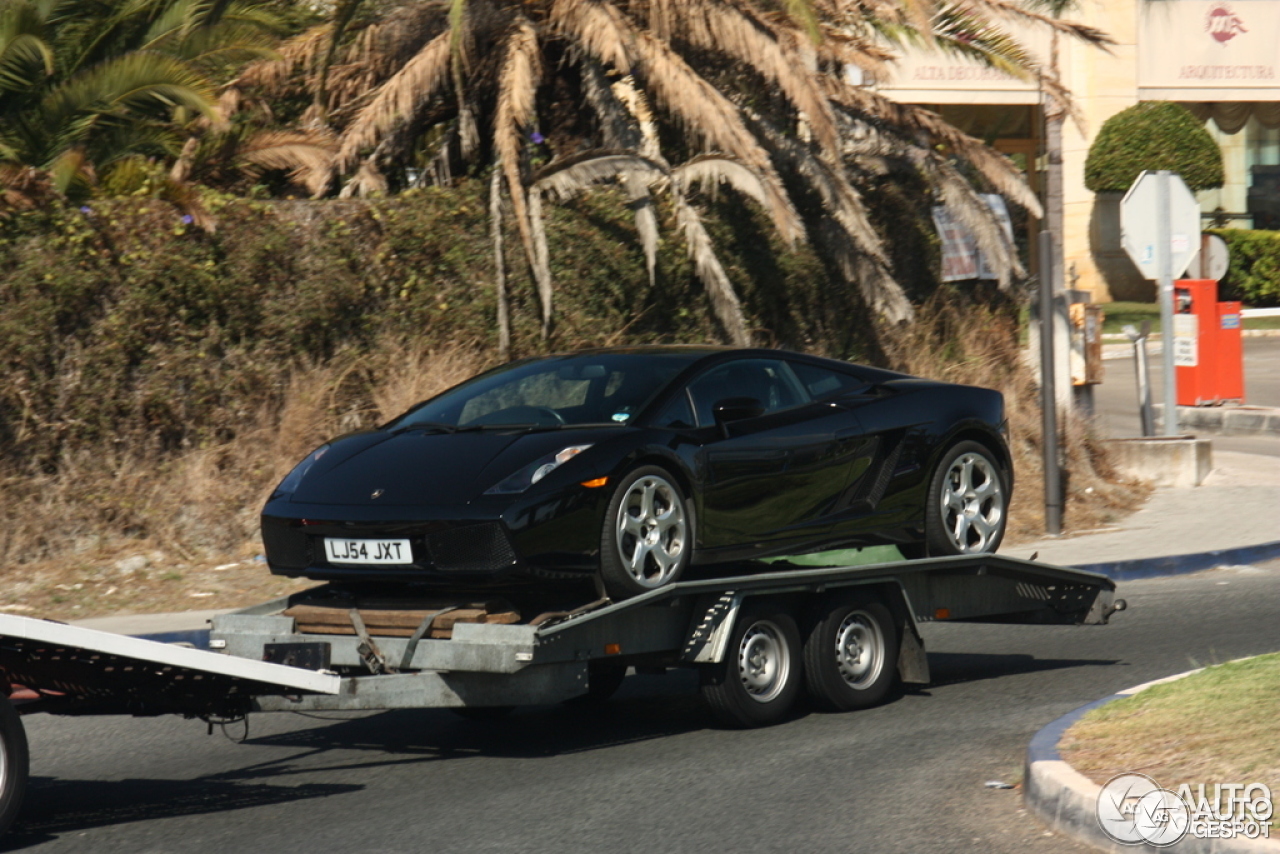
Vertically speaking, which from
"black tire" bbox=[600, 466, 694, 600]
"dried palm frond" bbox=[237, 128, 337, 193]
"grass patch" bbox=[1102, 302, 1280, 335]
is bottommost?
"black tire" bbox=[600, 466, 694, 600]

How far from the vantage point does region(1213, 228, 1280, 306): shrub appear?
3412cm

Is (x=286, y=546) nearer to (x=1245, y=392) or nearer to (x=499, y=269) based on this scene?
(x=499, y=269)

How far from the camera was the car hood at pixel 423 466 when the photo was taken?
23.0 ft

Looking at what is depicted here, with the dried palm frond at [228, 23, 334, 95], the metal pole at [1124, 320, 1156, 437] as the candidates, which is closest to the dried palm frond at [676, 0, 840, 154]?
the dried palm frond at [228, 23, 334, 95]

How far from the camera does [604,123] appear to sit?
599 inches

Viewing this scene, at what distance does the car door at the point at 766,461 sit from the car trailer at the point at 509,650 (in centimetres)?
29

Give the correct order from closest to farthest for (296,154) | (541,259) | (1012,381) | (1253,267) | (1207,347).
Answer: (541,259) < (296,154) < (1012,381) < (1207,347) < (1253,267)

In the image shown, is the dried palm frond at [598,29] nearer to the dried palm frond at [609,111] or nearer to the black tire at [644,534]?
the dried palm frond at [609,111]

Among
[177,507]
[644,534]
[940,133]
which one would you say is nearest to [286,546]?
[644,534]

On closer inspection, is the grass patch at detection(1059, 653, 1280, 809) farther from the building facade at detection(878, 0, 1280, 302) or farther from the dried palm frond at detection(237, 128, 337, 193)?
the building facade at detection(878, 0, 1280, 302)

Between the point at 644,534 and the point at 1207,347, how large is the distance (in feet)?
52.5

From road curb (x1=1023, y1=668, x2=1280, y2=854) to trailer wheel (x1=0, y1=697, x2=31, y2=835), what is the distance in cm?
367

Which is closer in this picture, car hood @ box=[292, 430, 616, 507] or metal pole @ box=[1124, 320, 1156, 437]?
car hood @ box=[292, 430, 616, 507]

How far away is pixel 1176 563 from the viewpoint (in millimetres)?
12789
